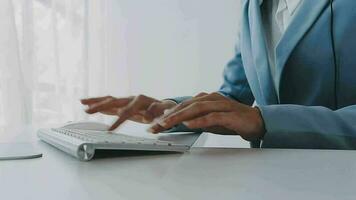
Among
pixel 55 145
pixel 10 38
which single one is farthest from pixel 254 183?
pixel 10 38

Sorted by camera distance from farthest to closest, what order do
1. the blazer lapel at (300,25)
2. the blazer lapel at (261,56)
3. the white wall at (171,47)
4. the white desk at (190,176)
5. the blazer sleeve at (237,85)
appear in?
the white wall at (171,47) → the blazer sleeve at (237,85) → the blazer lapel at (261,56) → the blazer lapel at (300,25) → the white desk at (190,176)

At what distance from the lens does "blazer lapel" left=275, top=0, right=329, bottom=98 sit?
27.9 inches

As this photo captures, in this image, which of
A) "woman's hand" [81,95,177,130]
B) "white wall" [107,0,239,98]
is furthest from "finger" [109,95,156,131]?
"white wall" [107,0,239,98]

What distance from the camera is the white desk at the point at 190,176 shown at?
0.32 m

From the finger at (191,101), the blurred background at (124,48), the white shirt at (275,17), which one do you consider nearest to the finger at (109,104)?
the finger at (191,101)

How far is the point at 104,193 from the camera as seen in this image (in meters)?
0.32

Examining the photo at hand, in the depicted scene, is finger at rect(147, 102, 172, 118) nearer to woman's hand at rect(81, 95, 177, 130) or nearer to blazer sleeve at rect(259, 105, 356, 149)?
woman's hand at rect(81, 95, 177, 130)

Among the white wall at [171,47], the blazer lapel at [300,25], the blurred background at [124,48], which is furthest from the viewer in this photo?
the white wall at [171,47]

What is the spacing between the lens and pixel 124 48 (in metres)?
2.39

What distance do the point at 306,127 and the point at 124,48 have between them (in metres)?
1.93

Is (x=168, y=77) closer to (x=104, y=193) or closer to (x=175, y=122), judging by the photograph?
(x=175, y=122)

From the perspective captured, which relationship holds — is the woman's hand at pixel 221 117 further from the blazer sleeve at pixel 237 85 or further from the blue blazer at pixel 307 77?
the blazer sleeve at pixel 237 85

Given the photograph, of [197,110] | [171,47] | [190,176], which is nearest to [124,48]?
[171,47]

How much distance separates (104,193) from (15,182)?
0.33ft
